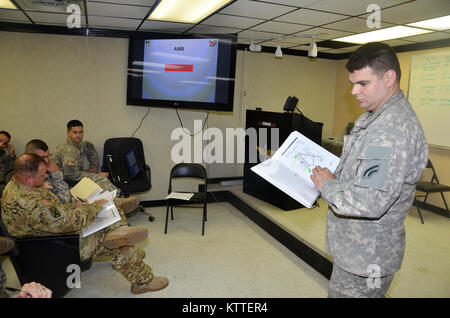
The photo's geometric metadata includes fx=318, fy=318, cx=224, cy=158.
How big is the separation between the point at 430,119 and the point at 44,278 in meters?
4.82

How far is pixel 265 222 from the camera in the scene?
12.7ft

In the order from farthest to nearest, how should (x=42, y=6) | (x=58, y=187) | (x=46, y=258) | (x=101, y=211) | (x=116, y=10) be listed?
1. (x=116, y=10)
2. (x=42, y=6)
3. (x=58, y=187)
4. (x=101, y=211)
5. (x=46, y=258)

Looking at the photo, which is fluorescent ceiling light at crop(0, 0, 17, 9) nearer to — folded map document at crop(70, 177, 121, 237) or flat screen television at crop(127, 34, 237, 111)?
flat screen television at crop(127, 34, 237, 111)

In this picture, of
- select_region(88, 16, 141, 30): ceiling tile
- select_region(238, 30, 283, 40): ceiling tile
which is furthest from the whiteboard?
select_region(88, 16, 141, 30): ceiling tile

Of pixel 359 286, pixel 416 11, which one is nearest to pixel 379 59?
pixel 359 286

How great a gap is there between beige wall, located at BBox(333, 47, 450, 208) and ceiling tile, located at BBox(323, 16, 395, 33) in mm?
1405

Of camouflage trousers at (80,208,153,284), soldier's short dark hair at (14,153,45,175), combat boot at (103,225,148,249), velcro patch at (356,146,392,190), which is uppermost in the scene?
velcro patch at (356,146,392,190)

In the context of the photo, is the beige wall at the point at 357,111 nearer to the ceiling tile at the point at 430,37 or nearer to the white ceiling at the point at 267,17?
the ceiling tile at the point at 430,37

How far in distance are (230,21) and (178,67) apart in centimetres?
88

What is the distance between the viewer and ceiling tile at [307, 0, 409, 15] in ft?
8.46

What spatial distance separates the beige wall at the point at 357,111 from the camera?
436 centimetres

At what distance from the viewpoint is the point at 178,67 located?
398cm

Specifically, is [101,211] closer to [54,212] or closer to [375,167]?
[54,212]
